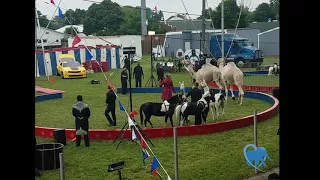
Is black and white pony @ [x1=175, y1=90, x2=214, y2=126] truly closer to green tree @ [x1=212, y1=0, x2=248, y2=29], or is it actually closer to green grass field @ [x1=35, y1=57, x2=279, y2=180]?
green grass field @ [x1=35, y1=57, x2=279, y2=180]

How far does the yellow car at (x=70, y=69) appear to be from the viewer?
3472 cm

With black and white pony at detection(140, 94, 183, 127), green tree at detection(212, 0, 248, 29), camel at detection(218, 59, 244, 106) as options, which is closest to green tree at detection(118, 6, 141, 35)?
green tree at detection(212, 0, 248, 29)

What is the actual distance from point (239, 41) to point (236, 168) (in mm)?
33685

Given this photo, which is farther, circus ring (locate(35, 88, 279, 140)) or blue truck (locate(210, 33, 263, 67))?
blue truck (locate(210, 33, 263, 67))

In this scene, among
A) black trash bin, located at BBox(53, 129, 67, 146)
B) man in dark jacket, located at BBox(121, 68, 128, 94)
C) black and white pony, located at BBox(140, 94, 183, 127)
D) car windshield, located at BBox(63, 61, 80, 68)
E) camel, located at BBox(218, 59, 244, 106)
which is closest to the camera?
black trash bin, located at BBox(53, 129, 67, 146)

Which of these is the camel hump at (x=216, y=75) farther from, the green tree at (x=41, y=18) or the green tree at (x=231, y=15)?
the green tree at (x=231, y=15)

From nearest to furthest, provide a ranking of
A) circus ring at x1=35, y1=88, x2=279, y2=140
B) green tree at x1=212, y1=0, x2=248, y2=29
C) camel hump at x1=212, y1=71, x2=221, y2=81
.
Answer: circus ring at x1=35, y1=88, x2=279, y2=140 < camel hump at x1=212, y1=71, x2=221, y2=81 < green tree at x1=212, y1=0, x2=248, y2=29

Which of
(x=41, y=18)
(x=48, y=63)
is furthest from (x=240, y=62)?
(x=41, y=18)

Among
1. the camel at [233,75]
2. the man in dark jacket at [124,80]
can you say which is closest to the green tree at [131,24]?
the man in dark jacket at [124,80]

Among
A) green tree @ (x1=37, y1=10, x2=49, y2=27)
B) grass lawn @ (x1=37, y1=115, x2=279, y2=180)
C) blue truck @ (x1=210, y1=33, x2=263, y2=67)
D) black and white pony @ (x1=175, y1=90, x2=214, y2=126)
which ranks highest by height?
green tree @ (x1=37, y1=10, x2=49, y2=27)

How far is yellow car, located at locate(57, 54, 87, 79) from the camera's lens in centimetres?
3472
